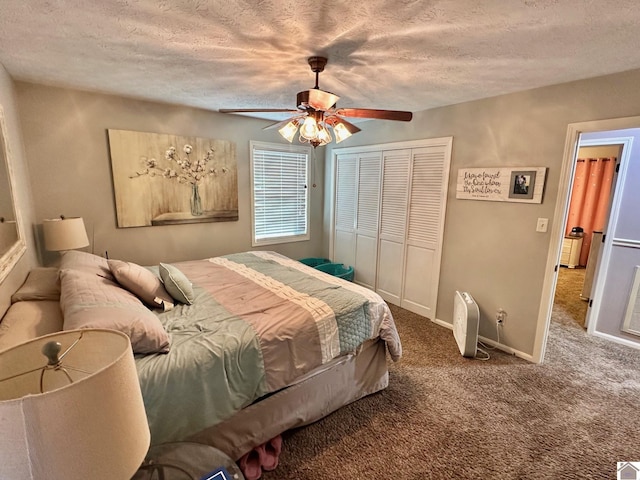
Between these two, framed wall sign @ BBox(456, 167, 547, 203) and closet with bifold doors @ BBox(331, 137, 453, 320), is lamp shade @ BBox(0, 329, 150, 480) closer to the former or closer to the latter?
framed wall sign @ BBox(456, 167, 547, 203)

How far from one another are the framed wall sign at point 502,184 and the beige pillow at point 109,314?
2837mm

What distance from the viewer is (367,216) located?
13.4 feet

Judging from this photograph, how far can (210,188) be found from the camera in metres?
3.58

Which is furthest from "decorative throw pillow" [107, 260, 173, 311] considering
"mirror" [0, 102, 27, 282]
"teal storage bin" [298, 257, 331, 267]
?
"teal storage bin" [298, 257, 331, 267]

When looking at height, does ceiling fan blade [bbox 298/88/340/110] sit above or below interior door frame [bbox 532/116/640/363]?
above

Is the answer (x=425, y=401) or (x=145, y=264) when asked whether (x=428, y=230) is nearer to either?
(x=425, y=401)

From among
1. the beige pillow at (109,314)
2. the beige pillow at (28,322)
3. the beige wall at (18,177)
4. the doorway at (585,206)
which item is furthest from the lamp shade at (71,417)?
the doorway at (585,206)

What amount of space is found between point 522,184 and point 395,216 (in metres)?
1.39

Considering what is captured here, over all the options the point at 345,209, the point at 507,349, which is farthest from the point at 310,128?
the point at 507,349

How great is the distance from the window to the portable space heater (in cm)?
243

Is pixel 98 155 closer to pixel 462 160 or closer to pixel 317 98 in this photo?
pixel 317 98

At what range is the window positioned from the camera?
157 inches

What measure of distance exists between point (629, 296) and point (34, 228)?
Result: 5.54 m

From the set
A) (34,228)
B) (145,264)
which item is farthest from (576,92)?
(34,228)
